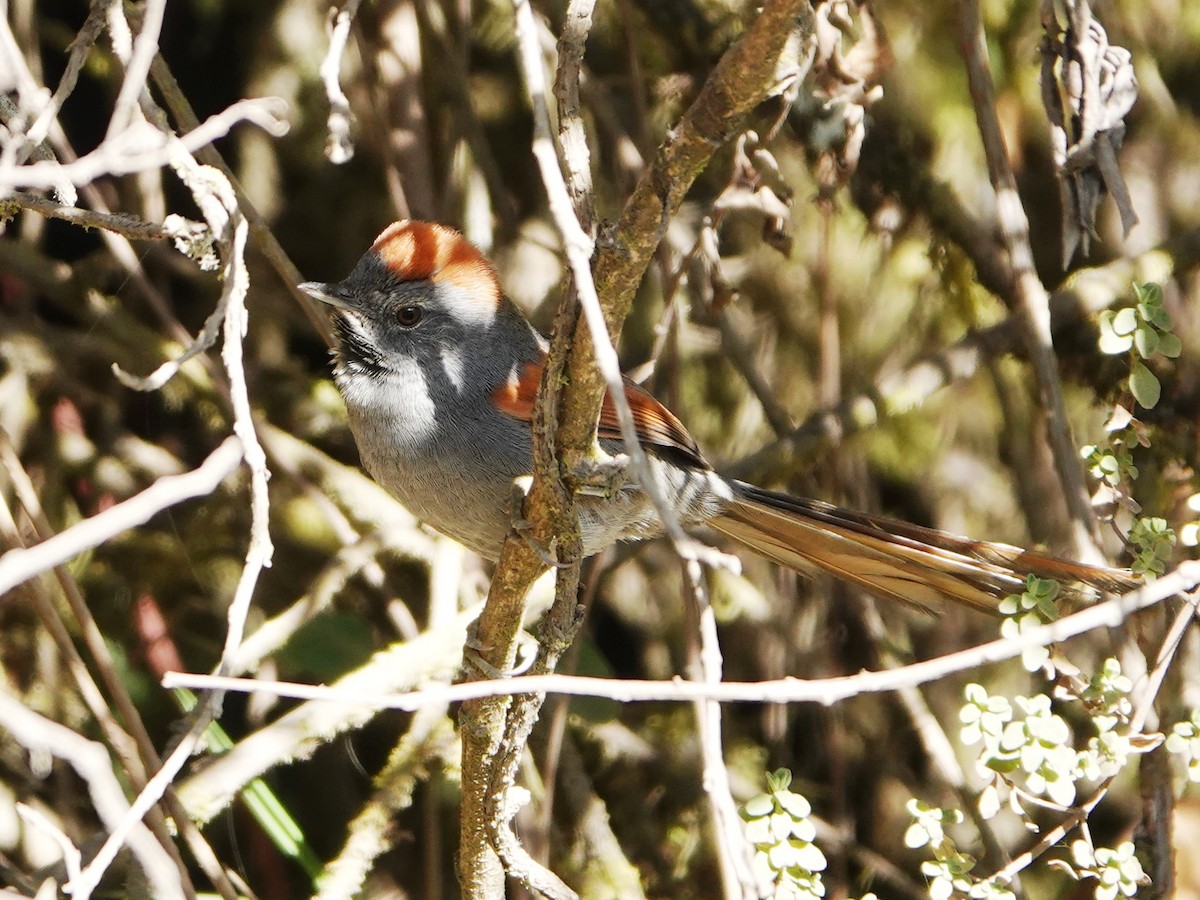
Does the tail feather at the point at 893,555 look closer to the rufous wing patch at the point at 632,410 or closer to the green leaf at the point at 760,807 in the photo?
the rufous wing patch at the point at 632,410

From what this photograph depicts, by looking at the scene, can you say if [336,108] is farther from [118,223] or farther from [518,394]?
[518,394]

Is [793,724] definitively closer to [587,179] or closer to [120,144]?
[587,179]

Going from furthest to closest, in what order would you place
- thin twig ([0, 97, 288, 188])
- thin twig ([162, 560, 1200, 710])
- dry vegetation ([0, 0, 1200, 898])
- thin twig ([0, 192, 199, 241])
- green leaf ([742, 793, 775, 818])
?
1. dry vegetation ([0, 0, 1200, 898])
2. green leaf ([742, 793, 775, 818])
3. thin twig ([0, 192, 199, 241])
4. thin twig ([0, 97, 288, 188])
5. thin twig ([162, 560, 1200, 710])

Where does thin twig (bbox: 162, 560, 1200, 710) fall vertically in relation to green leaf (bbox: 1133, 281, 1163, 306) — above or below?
below

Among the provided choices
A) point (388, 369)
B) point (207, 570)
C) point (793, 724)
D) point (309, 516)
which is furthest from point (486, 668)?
point (793, 724)

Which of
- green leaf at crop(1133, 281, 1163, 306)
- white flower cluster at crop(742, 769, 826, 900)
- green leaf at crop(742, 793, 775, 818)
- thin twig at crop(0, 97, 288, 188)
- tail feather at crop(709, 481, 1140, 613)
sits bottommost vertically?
white flower cluster at crop(742, 769, 826, 900)

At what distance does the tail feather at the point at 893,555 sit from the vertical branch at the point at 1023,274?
32 centimetres

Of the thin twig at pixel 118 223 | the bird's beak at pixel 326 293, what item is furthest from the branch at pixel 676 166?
the bird's beak at pixel 326 293

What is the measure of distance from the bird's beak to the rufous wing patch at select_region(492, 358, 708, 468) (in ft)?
1.58

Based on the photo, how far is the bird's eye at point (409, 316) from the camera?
355 cm

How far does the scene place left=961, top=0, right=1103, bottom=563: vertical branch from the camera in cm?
328

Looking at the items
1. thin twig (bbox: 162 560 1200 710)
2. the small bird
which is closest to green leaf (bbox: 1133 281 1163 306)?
the small bird

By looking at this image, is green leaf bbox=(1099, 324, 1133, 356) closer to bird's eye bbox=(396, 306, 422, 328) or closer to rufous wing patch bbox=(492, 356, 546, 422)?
rufous wing patch bbox=(492, 356, 546, 422)

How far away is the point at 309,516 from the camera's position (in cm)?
425
